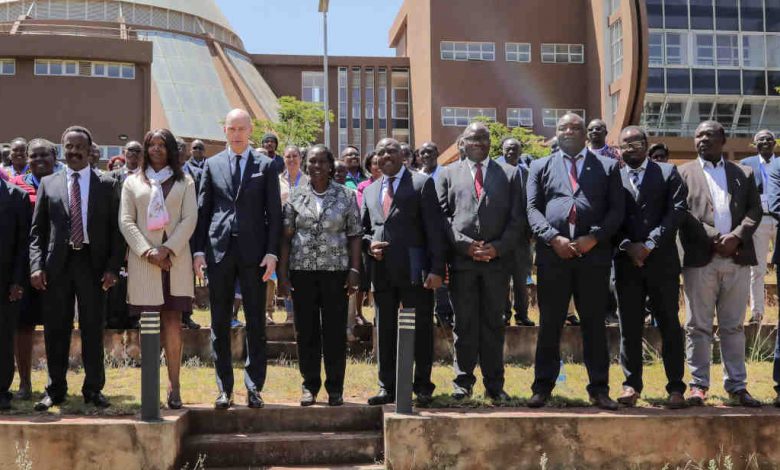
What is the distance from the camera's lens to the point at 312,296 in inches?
277

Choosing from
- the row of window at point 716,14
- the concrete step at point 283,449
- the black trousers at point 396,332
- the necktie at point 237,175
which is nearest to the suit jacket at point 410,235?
the black trousers at point 396,332

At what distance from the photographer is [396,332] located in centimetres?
715

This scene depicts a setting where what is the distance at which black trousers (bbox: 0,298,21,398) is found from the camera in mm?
6949

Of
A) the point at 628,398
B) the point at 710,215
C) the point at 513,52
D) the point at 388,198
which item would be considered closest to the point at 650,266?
the point at 710,215

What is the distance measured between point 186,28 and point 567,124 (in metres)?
50.7

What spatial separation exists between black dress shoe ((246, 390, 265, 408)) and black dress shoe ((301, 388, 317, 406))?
332mm

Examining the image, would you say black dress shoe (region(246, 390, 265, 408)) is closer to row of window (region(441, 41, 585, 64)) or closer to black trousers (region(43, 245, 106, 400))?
black trousers (region(43, 245, 106, 400))

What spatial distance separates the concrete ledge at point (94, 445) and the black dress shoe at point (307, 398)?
1.15 m

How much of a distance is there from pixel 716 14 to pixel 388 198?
41.9 meters

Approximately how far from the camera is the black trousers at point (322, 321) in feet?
23.0

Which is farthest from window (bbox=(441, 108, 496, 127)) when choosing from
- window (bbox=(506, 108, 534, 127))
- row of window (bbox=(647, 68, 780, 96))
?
row of window (bbox=(647, 68, 780, 96))

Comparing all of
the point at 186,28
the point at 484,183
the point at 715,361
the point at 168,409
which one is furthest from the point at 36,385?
the point at 186,28

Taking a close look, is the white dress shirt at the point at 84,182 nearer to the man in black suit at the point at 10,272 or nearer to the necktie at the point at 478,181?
the man in black suit at the point at 10,272

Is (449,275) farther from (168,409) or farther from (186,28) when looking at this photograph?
(186,28)
